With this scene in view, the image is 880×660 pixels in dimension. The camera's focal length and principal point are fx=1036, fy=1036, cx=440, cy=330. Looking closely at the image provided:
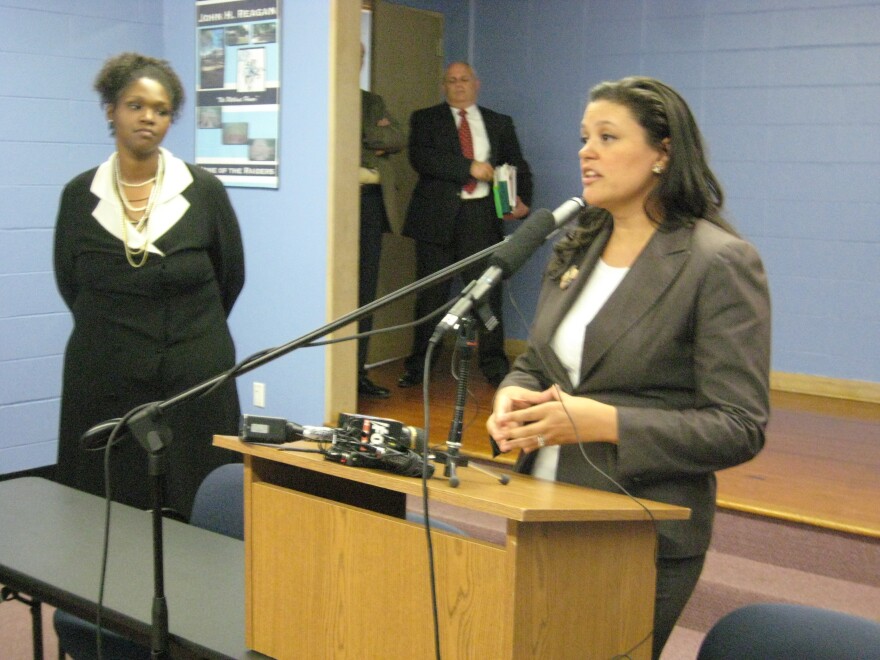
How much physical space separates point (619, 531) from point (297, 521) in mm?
454

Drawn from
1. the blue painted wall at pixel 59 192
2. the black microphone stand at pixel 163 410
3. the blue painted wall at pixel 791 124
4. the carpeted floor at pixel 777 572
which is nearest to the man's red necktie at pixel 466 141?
the blue painted wall at pixel 791 124

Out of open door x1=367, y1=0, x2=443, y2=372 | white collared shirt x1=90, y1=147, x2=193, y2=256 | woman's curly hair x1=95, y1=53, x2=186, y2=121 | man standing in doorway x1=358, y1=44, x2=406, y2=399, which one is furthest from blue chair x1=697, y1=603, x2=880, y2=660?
open door x1=367, y1=0, x2=443, y2=372

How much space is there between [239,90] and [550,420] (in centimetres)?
363

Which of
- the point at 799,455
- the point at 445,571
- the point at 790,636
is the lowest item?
the point at 799,455

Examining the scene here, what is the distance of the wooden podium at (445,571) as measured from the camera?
126cm

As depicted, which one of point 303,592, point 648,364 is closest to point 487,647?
point 303,592

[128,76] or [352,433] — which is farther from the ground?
[128,76]

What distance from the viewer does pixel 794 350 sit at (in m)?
5.68

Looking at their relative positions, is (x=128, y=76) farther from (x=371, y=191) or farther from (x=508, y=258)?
(x=371, y=191)

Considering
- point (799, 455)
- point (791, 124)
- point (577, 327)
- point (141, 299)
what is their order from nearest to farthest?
point (577, 327) < point (141, 299) < point (799, 455) < point (791, 124)

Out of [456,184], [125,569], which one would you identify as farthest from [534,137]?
[125,569]

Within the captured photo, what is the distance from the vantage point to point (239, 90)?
478cm

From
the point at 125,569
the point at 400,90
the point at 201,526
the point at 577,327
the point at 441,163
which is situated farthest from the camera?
the point at 400,90

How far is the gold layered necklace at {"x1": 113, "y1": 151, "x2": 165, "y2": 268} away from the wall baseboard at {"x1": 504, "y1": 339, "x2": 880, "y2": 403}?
3.73 metres
